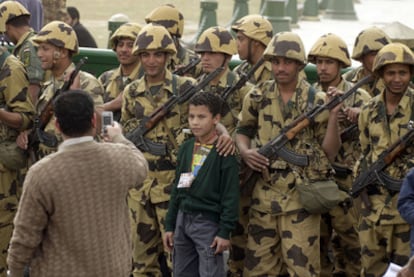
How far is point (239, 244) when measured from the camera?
9773 millimetres

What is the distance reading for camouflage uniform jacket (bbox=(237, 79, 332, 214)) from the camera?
890 centimetres

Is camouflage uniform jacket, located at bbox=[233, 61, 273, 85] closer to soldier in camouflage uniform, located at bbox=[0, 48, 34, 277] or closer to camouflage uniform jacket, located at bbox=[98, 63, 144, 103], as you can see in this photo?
camouflage uniform jacket, located at bbox=[98, 63, 144, 103]

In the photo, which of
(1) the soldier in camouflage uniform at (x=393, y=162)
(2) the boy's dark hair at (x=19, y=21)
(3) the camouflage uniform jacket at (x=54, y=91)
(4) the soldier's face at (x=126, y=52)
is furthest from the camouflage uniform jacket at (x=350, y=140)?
(2) the boy's dark hair at (x=19, y=21)

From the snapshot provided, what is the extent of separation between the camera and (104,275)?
691cm

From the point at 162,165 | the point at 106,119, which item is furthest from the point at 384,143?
the point at 106,119

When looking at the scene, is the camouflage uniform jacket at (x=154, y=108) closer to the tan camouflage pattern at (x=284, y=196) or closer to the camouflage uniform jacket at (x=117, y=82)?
the tan camouflage pattern at (x=284, y=196)

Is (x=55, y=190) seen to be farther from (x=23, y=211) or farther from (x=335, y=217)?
(x=335, y=217)

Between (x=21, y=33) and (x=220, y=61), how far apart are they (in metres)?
2.35

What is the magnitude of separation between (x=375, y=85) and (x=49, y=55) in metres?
2.72

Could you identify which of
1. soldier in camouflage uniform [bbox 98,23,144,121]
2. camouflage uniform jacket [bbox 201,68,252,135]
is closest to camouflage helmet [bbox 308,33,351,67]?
camouflage uniform jacket [bbox 201,68,252,135]

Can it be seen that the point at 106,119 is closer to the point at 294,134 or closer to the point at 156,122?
the point at 294,134

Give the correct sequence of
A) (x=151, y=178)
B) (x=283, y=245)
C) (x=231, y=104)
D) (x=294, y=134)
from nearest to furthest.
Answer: (x=294, y=134), (x=283, y=245), (x=151, y=178), (x=231, y=104)

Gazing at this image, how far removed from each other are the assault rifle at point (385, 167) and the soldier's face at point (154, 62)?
191 cm

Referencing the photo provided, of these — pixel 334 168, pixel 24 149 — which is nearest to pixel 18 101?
pixel 24 149
